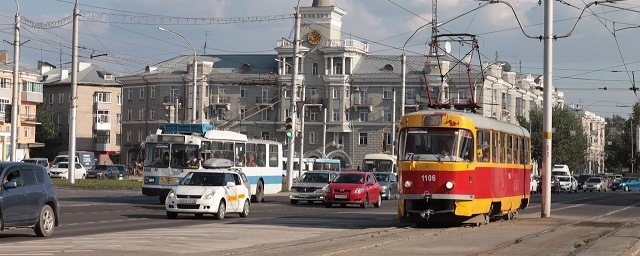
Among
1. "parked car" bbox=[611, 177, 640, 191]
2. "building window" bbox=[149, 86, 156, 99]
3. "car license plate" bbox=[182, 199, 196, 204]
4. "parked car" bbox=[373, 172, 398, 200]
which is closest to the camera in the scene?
"car license plate" bbox=[182, 199, 196, 204]

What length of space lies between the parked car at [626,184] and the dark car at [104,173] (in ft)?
153

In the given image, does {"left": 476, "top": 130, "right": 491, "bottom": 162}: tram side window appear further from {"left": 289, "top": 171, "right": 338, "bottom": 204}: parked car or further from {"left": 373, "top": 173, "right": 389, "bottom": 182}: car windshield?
{"left": 373, "top": 173, "right": 389, "bottom": 182}: car windshield

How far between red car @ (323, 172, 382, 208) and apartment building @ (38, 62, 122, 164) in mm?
97243

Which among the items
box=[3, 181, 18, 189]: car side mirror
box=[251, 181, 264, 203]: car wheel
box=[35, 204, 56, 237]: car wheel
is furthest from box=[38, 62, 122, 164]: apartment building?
box=[3, 181, 18, 189]: car side mirror

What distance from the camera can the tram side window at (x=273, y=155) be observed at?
165 ft

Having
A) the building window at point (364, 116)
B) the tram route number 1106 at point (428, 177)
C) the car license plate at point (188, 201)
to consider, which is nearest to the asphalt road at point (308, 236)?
the car license plate at point (188, 201)

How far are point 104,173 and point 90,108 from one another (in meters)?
51.8

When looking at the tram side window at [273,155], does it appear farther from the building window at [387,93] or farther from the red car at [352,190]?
the building window at [387,93]

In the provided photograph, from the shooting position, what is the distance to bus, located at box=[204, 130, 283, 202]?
1750 inches

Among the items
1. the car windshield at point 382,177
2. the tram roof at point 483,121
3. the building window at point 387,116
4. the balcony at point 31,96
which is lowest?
the car windshield at point 382,177

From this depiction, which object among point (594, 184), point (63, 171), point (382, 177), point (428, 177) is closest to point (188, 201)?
point (428, 177)

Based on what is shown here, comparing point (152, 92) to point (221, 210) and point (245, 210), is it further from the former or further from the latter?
point (221, 210)

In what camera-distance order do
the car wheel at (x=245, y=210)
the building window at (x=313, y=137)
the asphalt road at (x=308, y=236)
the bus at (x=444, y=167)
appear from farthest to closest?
the building window at (x=313, y=137), the car wheel at (x=245, y=210), the bus at (x=444, y=167), the asphalt road at (x=308, y=236)

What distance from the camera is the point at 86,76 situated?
139750 mm
